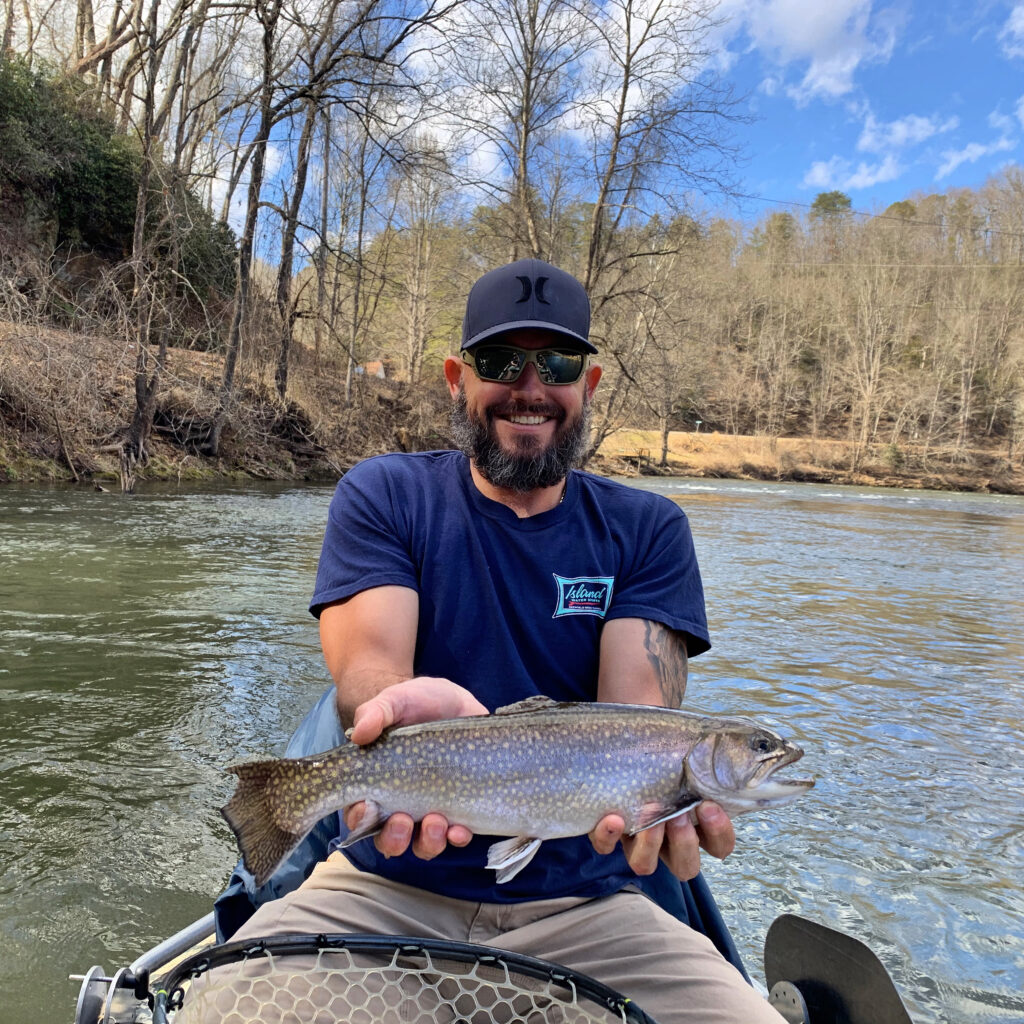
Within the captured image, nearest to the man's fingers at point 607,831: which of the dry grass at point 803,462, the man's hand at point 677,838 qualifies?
the man's hand at point 677,838

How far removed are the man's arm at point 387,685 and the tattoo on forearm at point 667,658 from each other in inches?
22.7

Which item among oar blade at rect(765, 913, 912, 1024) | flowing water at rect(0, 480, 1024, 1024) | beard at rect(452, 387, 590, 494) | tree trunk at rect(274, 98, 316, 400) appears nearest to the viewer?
oar blade at rect(765, 913, 912, 1024)

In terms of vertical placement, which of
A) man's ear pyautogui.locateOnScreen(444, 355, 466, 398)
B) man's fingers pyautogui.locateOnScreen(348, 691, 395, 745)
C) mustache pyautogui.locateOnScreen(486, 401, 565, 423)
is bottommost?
man's fingers pyautogui.locateOnScreen(348, 691, 395, 745)

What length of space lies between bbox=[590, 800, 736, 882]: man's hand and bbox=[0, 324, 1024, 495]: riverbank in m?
15.5

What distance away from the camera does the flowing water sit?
11.7 ft

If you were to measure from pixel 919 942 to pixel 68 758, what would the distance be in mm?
4562

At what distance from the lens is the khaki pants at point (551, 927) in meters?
2.03

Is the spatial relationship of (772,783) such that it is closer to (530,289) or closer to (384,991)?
(384,991)

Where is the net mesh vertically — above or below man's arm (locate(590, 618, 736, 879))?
below

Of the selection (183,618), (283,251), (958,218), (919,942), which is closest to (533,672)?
(919,942)

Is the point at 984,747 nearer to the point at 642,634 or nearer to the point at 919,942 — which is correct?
the point at 919,942

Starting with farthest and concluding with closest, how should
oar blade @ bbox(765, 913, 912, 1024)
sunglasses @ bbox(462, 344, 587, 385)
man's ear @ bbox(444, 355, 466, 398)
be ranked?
man's ear @ bbox(444, 355, 466, 398) < sunglasses @ bbox(462, 344, 587, 385) < oar blade @ bbox(765, 913, 912, 1024)

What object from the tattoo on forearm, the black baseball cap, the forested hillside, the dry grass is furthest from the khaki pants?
the dry grass

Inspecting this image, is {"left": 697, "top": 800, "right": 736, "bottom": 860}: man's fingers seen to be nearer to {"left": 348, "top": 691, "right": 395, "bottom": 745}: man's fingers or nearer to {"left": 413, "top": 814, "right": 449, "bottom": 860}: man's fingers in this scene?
{"left": 413, "top": 814, "right": 449, "bottom": 860}: man's fingers
